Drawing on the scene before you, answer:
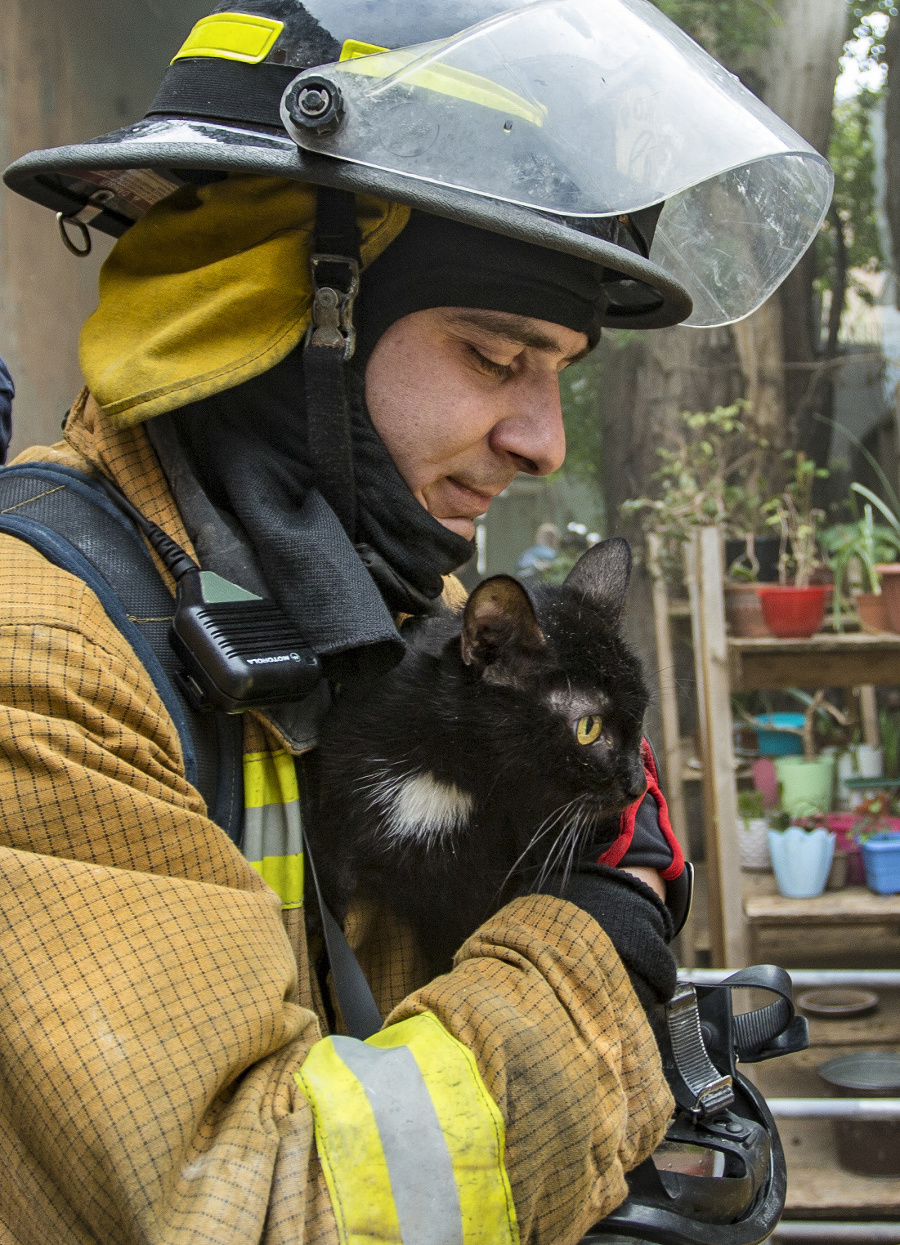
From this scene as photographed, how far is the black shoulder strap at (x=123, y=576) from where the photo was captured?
1105 millimetres

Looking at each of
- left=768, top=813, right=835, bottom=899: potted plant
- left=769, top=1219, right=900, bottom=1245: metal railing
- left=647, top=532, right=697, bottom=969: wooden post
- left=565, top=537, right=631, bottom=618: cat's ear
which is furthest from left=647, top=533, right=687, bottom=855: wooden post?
left=565, top=537, right=631, bottom=618: cat's ear

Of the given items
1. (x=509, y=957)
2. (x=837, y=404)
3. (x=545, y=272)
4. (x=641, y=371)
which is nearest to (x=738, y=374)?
(x=641, y=371)

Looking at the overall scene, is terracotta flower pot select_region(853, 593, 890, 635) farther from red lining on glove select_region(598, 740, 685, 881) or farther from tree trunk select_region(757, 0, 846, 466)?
tree trunk select_region(757, 0, 846, 466)

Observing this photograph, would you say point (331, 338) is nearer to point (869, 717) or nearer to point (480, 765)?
point (480, 765)

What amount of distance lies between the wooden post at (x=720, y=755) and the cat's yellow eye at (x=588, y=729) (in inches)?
92.4

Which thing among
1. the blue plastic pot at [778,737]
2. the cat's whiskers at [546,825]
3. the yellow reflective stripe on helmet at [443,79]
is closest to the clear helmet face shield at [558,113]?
the yellow reflective stripe on helmet at [443,79]

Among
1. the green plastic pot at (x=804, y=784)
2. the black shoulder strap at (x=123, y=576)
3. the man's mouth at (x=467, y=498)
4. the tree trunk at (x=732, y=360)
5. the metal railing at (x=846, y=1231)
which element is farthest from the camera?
the tree trunk at (x=732, y=360)

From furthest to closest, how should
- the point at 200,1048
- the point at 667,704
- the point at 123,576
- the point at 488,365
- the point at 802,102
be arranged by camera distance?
the point at 802,102
the point at 667,704
the point at 488,365
the point at 123,576
the point at 200,1048

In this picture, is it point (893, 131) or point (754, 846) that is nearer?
point (754, 846)

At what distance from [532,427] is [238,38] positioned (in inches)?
24.5

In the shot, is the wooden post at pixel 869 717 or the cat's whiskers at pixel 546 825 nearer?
the cat's whiskers at pixel 546 825

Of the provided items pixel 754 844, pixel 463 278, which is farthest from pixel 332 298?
pixel 754 844

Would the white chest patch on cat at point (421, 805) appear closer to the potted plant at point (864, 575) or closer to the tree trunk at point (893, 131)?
the potted plant at point (864, 575)

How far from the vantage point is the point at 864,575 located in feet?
13.5
